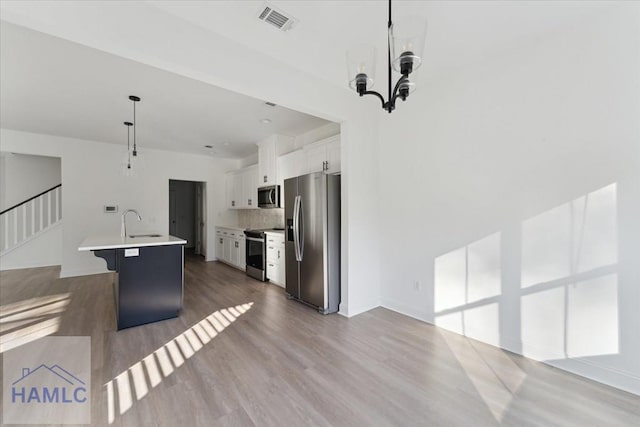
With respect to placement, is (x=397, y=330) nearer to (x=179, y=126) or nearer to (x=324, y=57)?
(x=324, y=57)

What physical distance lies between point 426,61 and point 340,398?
3126mm

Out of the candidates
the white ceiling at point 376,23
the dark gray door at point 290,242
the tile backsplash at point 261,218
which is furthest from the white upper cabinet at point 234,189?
the white ceiling at point 376,23

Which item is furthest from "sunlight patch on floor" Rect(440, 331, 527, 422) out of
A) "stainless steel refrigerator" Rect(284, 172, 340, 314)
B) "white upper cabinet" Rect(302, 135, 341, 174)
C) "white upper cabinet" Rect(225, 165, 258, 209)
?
"white upper cabinet" Rect(225, 165, 258, 209)

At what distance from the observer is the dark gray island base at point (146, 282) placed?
9.66 ft

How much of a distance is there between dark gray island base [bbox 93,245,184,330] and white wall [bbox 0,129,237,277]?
1958mm

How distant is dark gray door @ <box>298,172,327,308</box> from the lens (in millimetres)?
3373

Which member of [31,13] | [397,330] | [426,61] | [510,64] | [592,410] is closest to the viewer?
[31,13]

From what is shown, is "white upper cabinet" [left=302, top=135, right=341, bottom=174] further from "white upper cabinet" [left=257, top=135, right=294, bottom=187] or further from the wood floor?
the wood floor

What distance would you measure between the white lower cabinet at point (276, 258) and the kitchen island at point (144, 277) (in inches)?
61.5

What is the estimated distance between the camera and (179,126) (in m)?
4.49

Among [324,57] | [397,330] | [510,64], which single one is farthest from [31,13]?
[397,330]

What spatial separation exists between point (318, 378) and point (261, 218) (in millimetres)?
4649

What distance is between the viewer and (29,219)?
591cm

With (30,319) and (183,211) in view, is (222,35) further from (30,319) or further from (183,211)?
(183,211)
